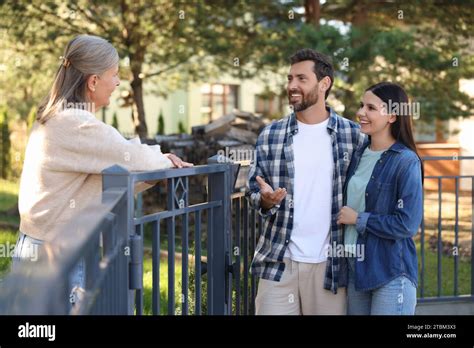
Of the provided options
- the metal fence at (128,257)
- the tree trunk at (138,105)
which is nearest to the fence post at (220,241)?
the metal fence at (128,257)

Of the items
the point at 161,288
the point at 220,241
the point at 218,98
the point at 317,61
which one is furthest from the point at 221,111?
the point at 317,61

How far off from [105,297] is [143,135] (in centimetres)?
1215

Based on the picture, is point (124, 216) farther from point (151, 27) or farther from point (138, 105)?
point (138, 105)

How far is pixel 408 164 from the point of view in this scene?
3.46 metres

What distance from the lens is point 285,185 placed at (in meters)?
3.64

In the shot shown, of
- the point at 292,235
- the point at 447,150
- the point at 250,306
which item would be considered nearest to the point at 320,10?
the point at 447,150

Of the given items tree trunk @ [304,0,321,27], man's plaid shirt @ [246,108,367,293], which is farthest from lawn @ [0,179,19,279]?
tree trunk @ [304,0,321,27]

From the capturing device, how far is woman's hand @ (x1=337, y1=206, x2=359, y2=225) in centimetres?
346

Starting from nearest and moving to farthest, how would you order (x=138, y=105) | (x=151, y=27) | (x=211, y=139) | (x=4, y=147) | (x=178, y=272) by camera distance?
(x=178, y=272), (x=211, y=139), (x=151, y=27), (x=138, y=105), (x=4, y=147)

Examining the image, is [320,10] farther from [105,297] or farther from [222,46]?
[105,297]

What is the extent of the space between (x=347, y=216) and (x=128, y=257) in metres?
1.04

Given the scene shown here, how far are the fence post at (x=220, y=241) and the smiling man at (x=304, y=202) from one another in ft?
0.94

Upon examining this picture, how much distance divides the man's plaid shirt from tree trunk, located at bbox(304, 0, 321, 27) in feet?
31.3

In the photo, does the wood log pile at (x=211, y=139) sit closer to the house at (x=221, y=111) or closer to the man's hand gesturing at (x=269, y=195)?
the house at (x=221, y=111)
